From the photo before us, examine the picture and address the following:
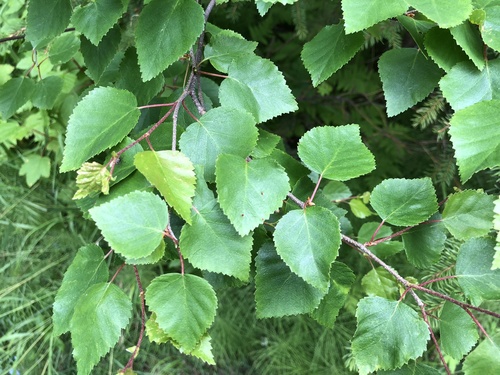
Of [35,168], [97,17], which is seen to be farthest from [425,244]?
[35,168]

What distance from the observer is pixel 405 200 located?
498 millimetres

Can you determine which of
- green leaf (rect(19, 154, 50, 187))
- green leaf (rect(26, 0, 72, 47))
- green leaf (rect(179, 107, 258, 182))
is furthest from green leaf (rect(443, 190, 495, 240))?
green leaf (rect(19, 154, 50, 187))

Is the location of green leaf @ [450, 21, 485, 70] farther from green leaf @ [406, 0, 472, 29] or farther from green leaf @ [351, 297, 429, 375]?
green leaf @ [351, 297, 429, 375]

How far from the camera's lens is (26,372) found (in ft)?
4.80

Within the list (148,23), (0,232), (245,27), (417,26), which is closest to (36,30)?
(148,23)

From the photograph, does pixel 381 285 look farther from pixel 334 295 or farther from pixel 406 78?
pixel 406 78

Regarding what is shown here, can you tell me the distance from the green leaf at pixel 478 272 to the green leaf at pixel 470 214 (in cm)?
1

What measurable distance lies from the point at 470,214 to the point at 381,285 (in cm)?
12

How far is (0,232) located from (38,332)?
405 mm

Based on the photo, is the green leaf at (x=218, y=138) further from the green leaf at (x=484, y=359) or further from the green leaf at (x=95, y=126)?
the green leaf at (x=484, y=359)

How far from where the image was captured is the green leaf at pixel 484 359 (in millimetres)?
441

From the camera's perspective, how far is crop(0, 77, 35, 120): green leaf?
720 mm

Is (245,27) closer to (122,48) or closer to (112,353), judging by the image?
Answer: (122,48)

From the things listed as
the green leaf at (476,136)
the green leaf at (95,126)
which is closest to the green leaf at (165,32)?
the green leaf at (95,126)
